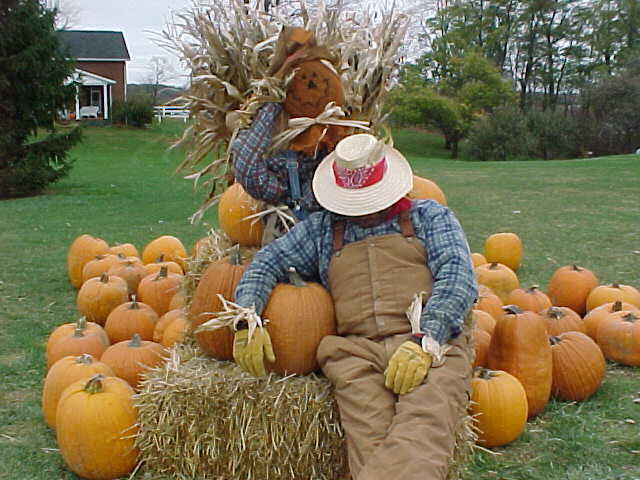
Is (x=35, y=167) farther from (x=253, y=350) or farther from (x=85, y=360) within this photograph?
(x=253, y=350)

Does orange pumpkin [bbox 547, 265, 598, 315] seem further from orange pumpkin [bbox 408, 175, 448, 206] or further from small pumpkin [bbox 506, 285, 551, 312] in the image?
orange pumpkin [bbox 408, 175, 448, 206]

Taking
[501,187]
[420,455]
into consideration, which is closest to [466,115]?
[501,187]

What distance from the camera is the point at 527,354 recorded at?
381cm

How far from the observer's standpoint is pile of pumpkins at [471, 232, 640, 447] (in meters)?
3.60

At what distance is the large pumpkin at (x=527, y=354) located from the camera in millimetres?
3809

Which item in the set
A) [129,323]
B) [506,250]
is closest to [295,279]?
[129,323]

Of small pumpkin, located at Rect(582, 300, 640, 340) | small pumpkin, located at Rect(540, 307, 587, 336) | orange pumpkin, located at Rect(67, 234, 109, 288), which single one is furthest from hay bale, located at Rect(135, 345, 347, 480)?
orange pumpkin, located at Rect(67, 234, 109, 288)

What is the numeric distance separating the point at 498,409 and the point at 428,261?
884 millimetres

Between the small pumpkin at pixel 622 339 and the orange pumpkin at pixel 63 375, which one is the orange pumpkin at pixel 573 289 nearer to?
the small pumpkin at pixel 622 339

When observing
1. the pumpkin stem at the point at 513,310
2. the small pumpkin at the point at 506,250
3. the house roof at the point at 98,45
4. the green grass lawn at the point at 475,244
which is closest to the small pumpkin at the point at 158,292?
the green grass lawn at the point at 475,244

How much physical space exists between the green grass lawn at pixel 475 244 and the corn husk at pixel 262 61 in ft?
1.21

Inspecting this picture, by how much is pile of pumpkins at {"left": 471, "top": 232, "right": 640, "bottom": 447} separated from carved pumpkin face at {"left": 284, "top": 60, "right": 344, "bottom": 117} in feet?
4.67

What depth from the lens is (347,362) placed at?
122 inches

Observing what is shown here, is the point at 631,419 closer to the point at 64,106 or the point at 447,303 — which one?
the point at 447,303
